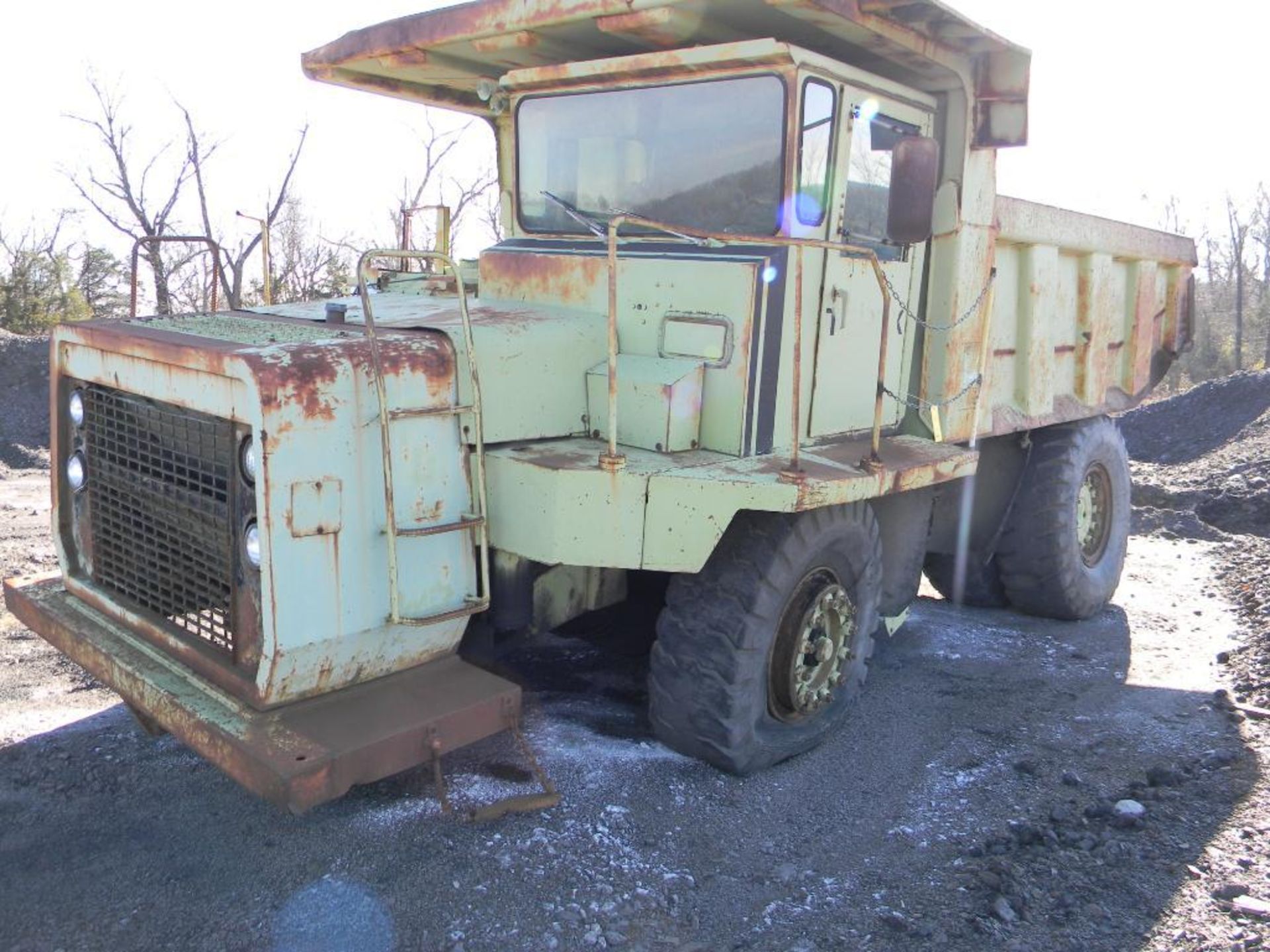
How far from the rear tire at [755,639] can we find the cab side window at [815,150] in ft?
3.79

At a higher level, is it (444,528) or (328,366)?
(328,366)

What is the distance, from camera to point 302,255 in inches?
1045

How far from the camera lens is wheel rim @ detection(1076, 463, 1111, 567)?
6.75 m

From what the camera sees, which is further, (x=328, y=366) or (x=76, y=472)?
(x=76, y=472)

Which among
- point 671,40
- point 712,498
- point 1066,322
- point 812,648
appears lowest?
point 812,648

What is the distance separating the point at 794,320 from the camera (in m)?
3.72

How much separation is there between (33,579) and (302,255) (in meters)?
23.9

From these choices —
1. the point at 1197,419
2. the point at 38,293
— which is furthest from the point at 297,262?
the point at 1197,419

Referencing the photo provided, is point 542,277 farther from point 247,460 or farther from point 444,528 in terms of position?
point 247,460

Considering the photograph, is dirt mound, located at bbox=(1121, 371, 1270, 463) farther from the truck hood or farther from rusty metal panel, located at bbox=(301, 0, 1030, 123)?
the truck hood

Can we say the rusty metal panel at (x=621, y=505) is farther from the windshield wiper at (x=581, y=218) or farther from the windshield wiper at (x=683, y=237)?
the windshield wiper at (x=581, y=218)

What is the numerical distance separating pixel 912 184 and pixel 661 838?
245cm

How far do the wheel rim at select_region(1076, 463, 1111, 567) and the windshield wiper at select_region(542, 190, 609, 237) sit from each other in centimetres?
393

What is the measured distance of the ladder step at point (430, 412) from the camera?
3.22 metres
